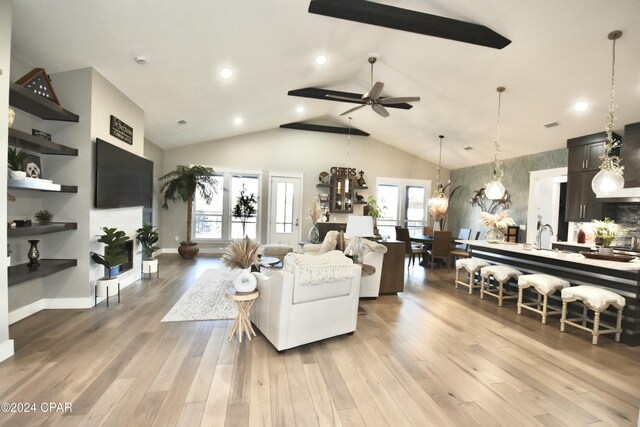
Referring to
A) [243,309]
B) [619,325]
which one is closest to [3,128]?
[243,309]

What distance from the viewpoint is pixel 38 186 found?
300 cm

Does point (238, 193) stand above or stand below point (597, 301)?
above

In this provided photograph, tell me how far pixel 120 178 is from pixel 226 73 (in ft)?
7.15

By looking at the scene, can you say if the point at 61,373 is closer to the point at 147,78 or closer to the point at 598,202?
the point at 147,78

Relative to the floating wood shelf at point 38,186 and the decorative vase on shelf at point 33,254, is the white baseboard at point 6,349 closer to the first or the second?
the decorative vase on shelf at point 33,254

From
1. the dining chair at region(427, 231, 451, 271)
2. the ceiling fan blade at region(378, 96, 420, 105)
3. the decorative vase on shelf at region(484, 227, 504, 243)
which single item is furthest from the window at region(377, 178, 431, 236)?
the ceiling fan blade at region(378, 96, 420, 105)

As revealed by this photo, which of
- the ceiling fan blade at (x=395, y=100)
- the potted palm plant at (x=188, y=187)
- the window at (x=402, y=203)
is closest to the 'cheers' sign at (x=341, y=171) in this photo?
the window at (x=402, y=203)

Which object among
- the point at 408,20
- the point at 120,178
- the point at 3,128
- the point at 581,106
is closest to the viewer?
the point at 3,128

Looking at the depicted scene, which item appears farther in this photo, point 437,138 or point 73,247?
point 437,138

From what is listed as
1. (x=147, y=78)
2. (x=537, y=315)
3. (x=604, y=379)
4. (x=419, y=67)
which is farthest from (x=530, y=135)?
(x=147, y=78)

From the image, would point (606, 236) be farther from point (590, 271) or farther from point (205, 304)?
point (205, 304)

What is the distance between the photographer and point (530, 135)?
19.1 ft

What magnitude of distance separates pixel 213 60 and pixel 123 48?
1.03m

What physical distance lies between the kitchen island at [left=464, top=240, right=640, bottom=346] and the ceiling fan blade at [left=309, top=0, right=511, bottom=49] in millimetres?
2867
